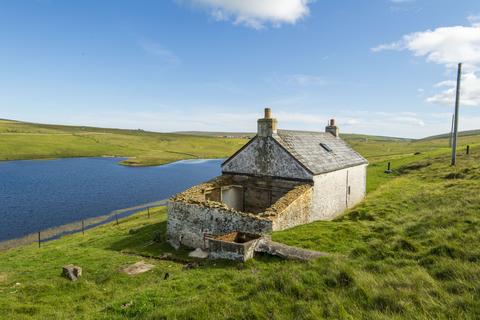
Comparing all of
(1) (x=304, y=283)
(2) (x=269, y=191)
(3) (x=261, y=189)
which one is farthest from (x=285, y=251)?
(3) (x=261, y=189)

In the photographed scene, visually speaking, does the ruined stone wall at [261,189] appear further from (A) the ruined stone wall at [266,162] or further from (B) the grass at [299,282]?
(B) the grass at [299,282]

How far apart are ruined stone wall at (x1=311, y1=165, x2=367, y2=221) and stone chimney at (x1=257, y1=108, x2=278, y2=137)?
16.6 feet

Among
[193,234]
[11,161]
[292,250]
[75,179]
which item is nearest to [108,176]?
[75,179]

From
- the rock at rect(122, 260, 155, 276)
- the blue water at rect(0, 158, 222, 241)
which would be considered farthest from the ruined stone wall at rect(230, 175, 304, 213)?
the blue water at rect(0, 158, 222, 241)

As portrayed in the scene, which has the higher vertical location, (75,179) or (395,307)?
(395,307)

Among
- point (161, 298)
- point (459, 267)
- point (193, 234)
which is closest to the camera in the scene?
point (459, 267)

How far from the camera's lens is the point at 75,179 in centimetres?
6875

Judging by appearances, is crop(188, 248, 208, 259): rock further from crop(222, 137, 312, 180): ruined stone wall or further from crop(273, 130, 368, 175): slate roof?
crop(273, 130, 368, 175): slate roof

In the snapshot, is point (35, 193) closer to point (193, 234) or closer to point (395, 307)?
point (193, 234)

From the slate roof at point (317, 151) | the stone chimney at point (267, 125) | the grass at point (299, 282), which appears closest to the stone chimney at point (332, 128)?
the slate roof at point (317, 151)

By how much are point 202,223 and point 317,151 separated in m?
12.4

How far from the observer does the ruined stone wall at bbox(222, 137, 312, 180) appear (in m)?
22.2

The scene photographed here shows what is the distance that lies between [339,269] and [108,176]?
75.0 meters

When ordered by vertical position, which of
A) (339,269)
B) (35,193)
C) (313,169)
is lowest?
(35,193)
